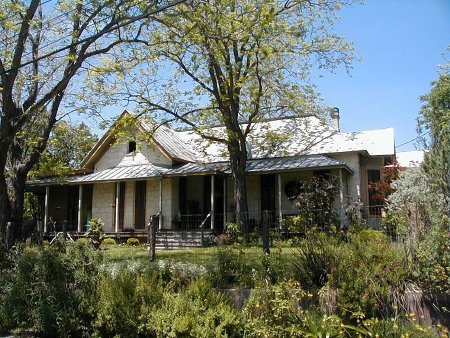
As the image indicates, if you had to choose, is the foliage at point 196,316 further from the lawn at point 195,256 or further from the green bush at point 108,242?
the green bush at point 108,242

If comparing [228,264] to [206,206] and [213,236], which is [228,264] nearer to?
[213,236]

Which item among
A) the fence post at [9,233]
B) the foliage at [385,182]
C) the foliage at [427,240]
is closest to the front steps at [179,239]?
the fence post at [9,233]

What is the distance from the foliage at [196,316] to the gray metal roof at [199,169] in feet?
43.6

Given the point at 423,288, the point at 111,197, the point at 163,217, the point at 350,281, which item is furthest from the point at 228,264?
the point at 111,197

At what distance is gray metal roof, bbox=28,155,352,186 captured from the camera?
20444 millimetres

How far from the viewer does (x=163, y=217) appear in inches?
919

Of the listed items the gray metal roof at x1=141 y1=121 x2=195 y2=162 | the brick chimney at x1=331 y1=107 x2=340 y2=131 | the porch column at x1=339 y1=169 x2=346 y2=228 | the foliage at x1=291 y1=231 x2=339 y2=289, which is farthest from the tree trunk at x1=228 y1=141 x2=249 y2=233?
the foliage at x1=291 y1=231 x2=339 y2=289

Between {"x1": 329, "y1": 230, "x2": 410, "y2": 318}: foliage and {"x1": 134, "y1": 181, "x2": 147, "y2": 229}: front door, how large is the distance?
1825 cm

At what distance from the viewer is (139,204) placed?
24.7 metres

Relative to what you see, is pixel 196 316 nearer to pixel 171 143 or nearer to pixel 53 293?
pixel 53 293

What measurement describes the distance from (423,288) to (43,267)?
688 cm

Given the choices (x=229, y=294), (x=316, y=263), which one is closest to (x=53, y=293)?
(x=229, y=294)

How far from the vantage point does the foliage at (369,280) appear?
22.0 feet

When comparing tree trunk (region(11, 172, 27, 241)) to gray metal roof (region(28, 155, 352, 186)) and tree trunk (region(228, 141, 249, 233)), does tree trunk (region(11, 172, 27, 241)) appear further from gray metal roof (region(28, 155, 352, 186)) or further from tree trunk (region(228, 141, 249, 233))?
tree trunk (region(228, 141, 249, 233))
